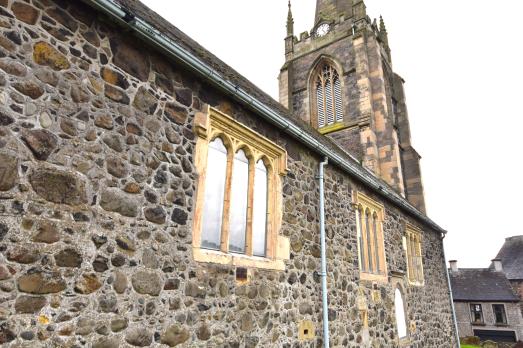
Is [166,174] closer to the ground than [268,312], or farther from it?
farther from it

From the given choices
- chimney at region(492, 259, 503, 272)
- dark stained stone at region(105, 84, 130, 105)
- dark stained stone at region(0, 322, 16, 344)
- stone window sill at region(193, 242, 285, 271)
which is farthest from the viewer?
chimney at region(492, 259, 503, 272)

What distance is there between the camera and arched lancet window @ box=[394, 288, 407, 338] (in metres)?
9.27

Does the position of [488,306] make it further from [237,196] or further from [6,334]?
[6,334]

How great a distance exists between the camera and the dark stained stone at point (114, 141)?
3.52 metres

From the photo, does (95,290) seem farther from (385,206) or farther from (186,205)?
(385,206)

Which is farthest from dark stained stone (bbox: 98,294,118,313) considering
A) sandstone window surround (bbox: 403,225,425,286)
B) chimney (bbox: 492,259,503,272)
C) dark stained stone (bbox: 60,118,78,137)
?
chimney (bbox: 492,259,503,272)

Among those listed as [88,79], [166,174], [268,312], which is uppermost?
[88,79]

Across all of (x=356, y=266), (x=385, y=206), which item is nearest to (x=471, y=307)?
(x=385, y=206)

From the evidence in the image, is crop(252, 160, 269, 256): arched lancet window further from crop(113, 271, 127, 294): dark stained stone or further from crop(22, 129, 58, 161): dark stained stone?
crop(22, 129, 58, 161): dark stained stone

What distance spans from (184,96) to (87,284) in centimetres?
249

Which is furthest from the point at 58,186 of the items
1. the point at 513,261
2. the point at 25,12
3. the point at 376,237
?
the point at 513,261

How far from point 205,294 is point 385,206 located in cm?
724

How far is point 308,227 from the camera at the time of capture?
6.36 metres

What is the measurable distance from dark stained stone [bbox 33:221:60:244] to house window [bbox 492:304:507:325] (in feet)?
130
